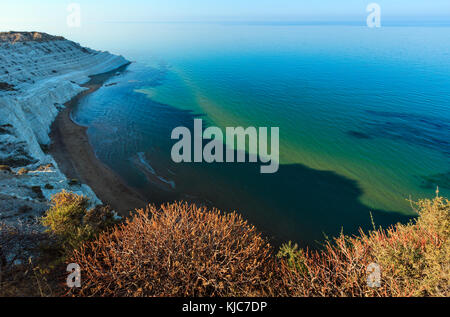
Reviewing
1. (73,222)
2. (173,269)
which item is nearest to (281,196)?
(173,269)

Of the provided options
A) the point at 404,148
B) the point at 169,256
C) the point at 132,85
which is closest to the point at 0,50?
the point at 132,85

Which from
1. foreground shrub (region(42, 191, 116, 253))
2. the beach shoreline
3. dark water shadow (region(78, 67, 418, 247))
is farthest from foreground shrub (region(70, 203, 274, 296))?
the beach shoreline

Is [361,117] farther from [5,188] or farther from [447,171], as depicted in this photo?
[5,188]

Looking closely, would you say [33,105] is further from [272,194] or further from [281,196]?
[281,196]

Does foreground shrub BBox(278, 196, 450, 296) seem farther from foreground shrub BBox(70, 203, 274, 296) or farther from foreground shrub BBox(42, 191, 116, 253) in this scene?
foreground shrub BBox(42, 191, 116, 253)

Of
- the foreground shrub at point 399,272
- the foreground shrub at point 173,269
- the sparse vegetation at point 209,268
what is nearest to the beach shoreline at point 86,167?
the sparse vegetation at point 209,268

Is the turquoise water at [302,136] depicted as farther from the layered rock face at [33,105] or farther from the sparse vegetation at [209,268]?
the sparse vegetation at [209,268]
